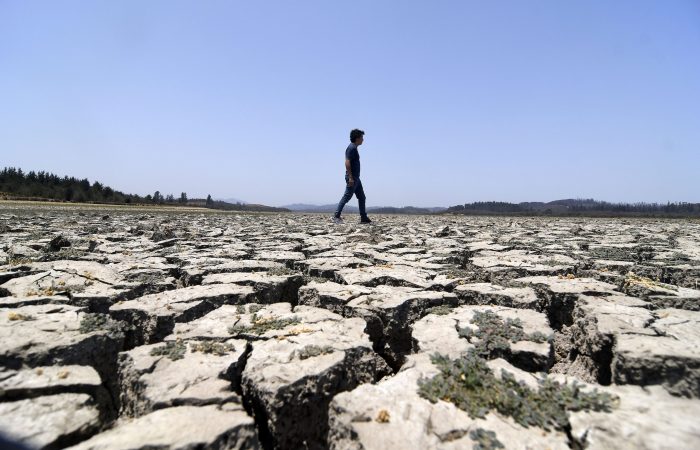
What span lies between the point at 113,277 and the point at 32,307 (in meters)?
0.75

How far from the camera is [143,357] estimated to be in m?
1.62

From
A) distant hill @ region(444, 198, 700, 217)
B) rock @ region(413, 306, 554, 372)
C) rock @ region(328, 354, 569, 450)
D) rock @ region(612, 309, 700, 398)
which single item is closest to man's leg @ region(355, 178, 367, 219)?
rock @ region(413, 306, 554, 372)

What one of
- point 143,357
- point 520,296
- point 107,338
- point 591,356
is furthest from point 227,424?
point 520,296

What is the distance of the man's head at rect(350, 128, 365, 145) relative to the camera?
8.24 metres

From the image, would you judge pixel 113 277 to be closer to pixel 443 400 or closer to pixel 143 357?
pixel 143 357

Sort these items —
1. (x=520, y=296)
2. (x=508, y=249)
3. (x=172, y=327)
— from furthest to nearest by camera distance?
(x=508, y=249)
(x=520, y=296)
(x=172, y=327)

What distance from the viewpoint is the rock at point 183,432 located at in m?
1.06

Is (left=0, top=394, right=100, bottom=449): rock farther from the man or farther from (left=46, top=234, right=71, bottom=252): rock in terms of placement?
the man

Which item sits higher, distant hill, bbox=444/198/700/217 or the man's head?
the man's head

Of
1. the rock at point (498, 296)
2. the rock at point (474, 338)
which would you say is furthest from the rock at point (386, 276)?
the rock at point (474, 338)

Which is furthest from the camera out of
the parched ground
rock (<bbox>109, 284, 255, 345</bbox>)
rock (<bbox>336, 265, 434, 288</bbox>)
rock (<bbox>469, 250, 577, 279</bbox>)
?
rock (<bbox>469, 250, 577, 279</bbox>)

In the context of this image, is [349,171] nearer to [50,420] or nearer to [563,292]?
[563,292]

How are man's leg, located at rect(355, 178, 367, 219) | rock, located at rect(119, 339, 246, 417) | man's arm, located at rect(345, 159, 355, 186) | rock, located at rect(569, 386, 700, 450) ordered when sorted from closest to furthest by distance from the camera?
rock, located at rect(569, 386, 700, 450) → rock, located at rect(119, 339, 246, 417) → man's arm, located at rect(345, 159, 355, 186) → man's leg, located at rect(355, 178, 367, 219)

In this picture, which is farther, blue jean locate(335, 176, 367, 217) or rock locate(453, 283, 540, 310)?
blue jean locate(335, 176, 367, 217)
